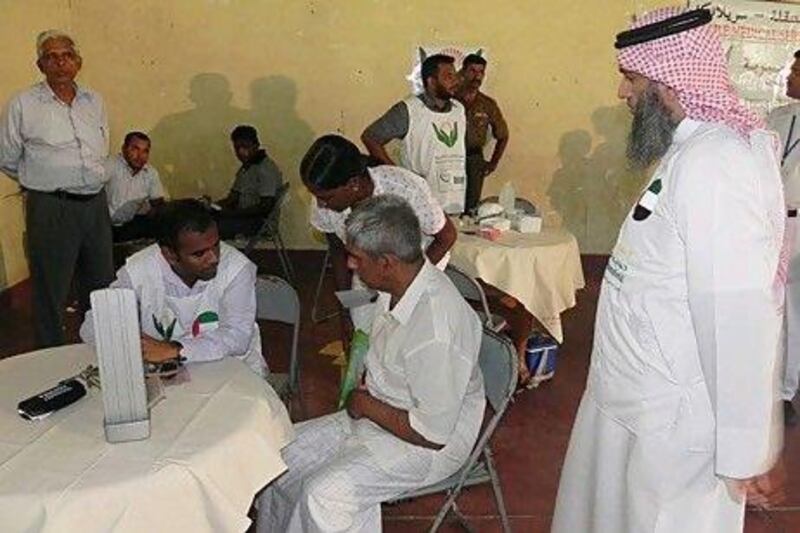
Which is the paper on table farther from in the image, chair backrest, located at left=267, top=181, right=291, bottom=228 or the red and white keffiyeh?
chair backrest, located at left=267, top=181, right=291, bottom=228

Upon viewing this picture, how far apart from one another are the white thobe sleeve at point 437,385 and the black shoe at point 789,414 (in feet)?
7.67

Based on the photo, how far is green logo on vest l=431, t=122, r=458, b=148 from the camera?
177 inches

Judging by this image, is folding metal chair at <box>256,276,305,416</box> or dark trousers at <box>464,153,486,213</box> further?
dark trousers at <box>464,153,486,213</box>

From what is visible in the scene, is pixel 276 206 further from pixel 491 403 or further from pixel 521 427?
pixel 491 403

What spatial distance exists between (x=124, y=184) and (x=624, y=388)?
4.33m

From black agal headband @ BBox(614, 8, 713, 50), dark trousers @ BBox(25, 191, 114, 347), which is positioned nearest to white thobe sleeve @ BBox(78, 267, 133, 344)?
black agal headband @ BBox(614, 8, 713, 50)

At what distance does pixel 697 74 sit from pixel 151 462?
1.46m

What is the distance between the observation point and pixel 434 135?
4.49 meters

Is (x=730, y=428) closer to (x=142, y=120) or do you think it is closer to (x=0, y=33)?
(x=0, y=33)

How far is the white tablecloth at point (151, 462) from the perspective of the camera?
5.13ft

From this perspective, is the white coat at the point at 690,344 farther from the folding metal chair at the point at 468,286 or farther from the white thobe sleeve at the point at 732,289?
the folding metal chair at the point at 468,286

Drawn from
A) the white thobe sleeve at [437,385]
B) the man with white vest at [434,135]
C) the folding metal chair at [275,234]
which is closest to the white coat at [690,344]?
the white thobe sleeve at [437,385]

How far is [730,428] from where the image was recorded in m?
1.76

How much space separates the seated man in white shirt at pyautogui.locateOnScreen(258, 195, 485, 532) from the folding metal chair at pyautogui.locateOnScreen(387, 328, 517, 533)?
0.03 m
